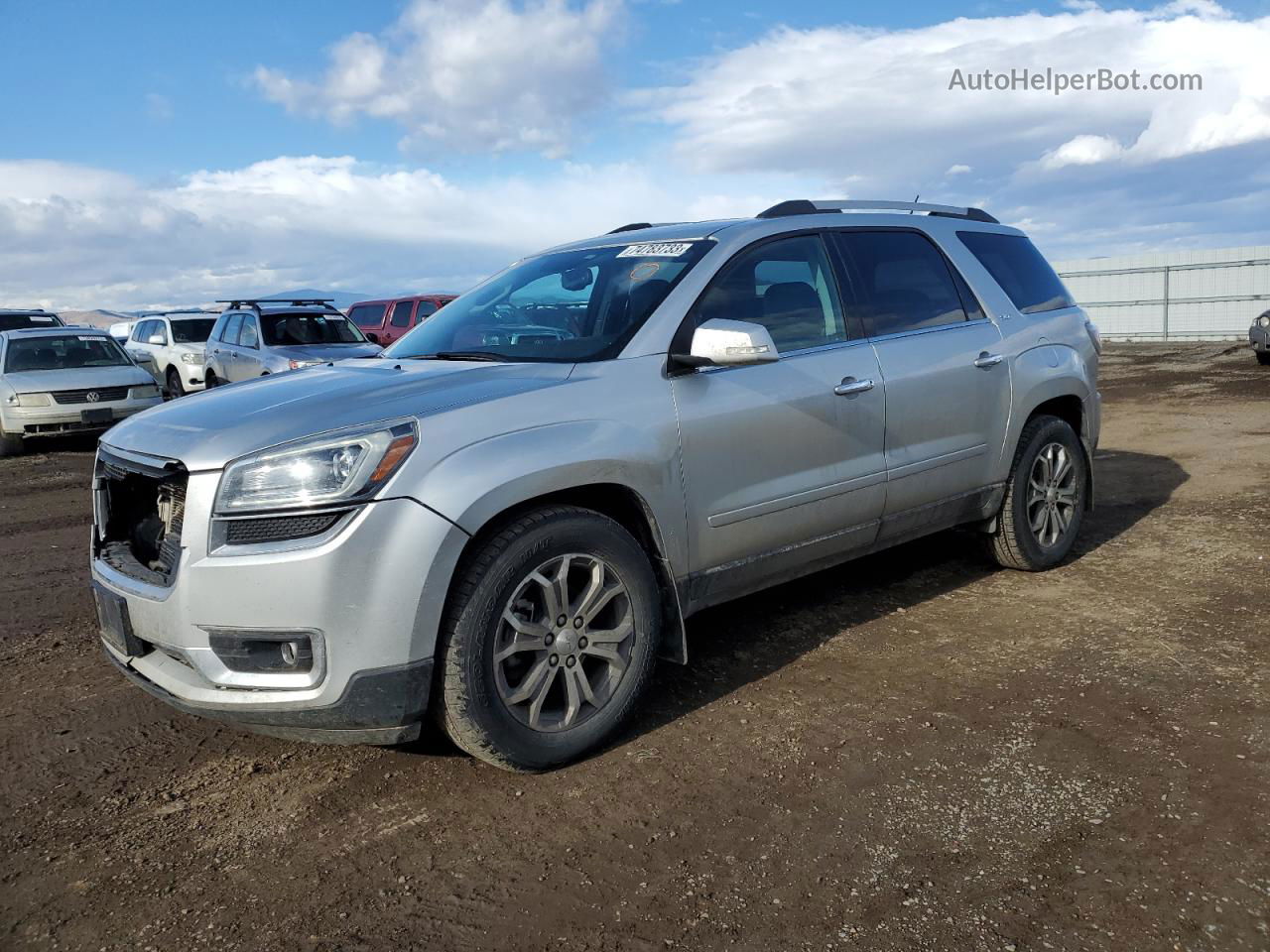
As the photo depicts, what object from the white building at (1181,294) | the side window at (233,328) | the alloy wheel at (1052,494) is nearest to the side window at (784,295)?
the alloy wheel at (1052,494)

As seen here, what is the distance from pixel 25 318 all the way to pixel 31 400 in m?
8.99

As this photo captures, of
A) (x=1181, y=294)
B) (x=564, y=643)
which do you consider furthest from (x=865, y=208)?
(x=1181, y=294)

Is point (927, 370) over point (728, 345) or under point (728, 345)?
under

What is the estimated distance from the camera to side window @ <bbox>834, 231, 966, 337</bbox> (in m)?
4.41

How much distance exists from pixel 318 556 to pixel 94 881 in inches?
41.1

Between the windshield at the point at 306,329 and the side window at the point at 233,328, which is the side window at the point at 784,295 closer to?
the windshield at the point at 306,329

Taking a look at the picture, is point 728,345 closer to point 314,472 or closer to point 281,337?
point 314,472

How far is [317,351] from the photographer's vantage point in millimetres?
13742

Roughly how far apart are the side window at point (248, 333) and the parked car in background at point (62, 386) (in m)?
1.68

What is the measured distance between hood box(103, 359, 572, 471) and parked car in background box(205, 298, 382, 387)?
402 inches

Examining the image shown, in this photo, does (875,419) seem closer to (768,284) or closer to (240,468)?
(768,284)

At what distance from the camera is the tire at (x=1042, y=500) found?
5.07 m

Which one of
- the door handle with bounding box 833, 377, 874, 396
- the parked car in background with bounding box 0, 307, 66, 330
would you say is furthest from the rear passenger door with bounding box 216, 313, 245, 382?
the door handle with bounding box 833, 377, 874, 396

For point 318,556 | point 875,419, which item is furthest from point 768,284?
point 318,556
